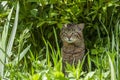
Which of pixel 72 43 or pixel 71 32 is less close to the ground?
pixel 71 32

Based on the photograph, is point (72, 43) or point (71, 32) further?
point (72, 43)

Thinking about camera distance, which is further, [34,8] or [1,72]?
[34,8]

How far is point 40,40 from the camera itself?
4.57 metres

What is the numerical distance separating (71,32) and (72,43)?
18 cm

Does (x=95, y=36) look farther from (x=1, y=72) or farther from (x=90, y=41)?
(x=1, y=72)

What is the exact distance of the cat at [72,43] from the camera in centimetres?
402

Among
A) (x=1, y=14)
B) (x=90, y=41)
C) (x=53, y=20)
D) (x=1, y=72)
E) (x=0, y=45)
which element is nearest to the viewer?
(x=1, y=72)

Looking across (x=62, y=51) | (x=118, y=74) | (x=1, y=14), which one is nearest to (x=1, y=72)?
(x=118, y=74)

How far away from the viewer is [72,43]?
415 centimetres

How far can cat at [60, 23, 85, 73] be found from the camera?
13.2 ft

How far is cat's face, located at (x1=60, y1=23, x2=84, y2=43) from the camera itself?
4.02 metres

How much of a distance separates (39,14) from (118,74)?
1756 mm

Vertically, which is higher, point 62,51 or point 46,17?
point 46,17

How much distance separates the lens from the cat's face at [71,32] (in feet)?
13.2
